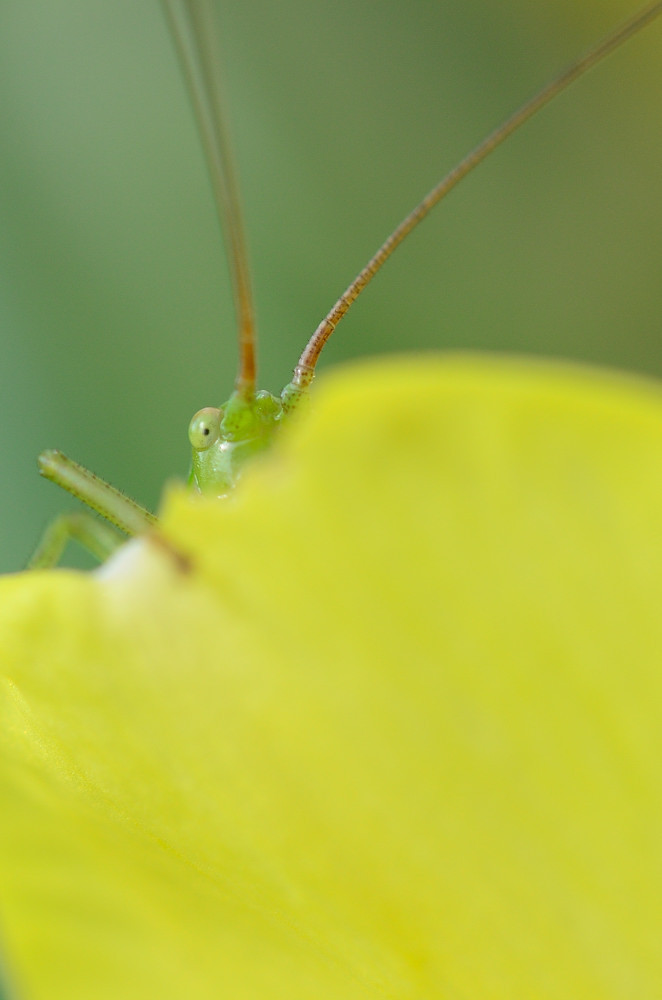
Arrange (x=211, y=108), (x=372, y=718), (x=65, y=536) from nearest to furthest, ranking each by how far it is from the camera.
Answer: (x=372, y=718)
(x=211, y=108)
(x=65, y=536)

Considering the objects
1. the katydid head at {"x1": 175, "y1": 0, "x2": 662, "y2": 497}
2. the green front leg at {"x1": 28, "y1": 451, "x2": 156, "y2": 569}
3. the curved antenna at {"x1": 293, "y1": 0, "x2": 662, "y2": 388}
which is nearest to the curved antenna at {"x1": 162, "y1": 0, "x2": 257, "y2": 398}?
the katydid head at {"x1": 175, "y1": 0, "x2": 662, "y2": 497}

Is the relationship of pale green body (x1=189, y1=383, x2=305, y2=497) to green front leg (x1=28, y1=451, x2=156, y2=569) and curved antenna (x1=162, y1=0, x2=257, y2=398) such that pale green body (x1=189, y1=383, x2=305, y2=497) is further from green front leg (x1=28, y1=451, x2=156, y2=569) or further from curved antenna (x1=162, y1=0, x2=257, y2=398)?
curved antenna (x1=162, y1=0, x2=257, y2=398)

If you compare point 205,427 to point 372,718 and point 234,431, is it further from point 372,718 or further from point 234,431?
point 372,718

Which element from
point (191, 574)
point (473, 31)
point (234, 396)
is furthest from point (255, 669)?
point (473, 31)

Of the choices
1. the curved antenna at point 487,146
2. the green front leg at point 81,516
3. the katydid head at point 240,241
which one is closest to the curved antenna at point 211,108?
the katydid head at point 240,241

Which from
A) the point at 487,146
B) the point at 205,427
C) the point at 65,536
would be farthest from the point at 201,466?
the point at 487,146

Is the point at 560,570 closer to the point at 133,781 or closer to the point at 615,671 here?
the point at 615,671
